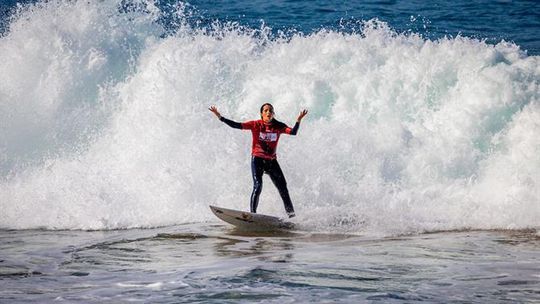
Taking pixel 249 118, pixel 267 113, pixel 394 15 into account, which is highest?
pixel 394 15

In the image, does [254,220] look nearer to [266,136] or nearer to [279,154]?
[266,136]

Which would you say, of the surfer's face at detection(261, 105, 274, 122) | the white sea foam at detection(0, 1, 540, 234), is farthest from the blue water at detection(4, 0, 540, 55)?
the surfer's face at detection(261, 105, 274, 122)

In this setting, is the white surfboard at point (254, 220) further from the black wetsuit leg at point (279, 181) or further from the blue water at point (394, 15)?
the blue water at point (394, 15)

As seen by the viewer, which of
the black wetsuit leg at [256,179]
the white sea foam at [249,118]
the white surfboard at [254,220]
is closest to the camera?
the white surfboard at [254,220]

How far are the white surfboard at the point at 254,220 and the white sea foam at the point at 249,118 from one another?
1.27 feet

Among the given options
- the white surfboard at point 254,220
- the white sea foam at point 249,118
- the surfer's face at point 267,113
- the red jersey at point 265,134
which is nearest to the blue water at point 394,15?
the white sea foam at point 249,118

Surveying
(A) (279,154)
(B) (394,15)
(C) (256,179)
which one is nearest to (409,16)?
(B) (394,15)

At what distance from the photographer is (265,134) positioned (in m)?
11.1

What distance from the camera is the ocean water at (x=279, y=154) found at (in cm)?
762

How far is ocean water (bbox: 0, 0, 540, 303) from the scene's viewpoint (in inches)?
300

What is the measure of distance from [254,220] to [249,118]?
498cm

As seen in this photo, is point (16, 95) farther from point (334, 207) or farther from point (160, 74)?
point (334, 207)

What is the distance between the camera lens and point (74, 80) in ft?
55.8

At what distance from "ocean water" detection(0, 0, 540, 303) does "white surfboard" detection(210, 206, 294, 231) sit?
0.74 ft
